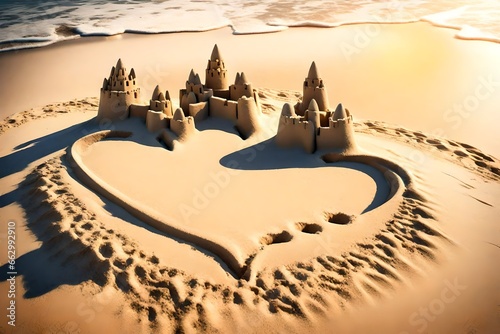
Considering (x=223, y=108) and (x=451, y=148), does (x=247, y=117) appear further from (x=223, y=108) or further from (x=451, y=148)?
(x=451, y=148)

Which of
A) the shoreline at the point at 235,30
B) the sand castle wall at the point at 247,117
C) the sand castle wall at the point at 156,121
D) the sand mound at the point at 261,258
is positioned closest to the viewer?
the sand mound at the point at 261,258

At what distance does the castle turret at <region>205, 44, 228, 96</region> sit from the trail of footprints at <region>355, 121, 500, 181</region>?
4360 millimetres

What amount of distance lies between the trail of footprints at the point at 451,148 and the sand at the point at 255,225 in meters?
0.06

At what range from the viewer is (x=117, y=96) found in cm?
1259

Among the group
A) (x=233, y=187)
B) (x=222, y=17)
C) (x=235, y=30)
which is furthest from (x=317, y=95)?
(x=222, y=17)

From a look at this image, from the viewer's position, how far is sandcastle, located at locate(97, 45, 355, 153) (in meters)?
11.1

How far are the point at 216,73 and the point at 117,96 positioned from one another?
291cm

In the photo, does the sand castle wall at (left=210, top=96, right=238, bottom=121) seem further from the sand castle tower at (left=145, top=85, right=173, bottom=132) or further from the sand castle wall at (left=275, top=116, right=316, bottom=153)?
the sand castle wall at (left=275, top=116, right=316, bottom=153)

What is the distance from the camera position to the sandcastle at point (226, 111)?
36.4ft

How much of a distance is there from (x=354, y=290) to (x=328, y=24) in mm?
23916

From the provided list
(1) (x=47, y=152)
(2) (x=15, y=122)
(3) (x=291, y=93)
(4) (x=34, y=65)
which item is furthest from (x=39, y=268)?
(4) (x=34, y=65)

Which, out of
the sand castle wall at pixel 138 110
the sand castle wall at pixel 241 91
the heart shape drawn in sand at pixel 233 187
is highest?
the sand castle wall at pixel 241 91

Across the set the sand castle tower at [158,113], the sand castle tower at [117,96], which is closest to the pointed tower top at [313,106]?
the sand castle tower at [158,113]

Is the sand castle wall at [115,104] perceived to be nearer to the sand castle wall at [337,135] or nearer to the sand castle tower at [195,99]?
the sand castle tower at [195,99]
